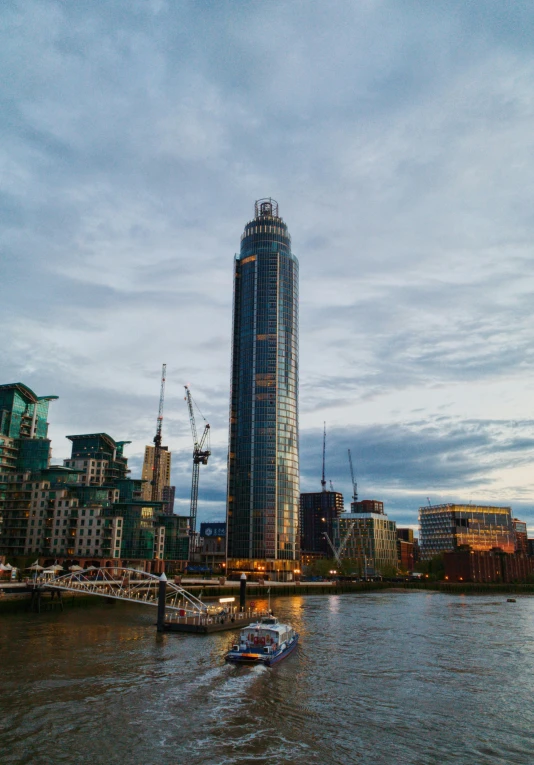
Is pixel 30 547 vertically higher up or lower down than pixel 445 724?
higher up

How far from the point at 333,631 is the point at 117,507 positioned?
389 feet

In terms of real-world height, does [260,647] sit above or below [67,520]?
below

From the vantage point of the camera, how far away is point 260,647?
63.1 meters

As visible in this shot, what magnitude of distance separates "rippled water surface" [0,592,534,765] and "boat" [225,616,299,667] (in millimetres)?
1548

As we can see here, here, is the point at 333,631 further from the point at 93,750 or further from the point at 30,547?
the point at 30,547

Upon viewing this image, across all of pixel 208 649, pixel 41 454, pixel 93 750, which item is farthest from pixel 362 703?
pixel 41 454

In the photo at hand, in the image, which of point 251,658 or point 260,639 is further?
point 260,639

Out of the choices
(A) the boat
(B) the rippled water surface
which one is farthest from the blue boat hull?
(B) the rippled water surface

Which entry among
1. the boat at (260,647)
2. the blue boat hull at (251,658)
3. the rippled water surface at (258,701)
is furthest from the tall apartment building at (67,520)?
the blue boat hull at (251,658)

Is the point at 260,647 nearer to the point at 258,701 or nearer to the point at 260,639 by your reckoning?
the point at 260,639

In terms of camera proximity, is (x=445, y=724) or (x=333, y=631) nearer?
(x=445, y=724)

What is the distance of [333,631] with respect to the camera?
299 ft

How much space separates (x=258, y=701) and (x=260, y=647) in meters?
15.9

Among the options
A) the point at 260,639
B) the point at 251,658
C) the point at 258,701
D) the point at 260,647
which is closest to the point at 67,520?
the point at 260,639
